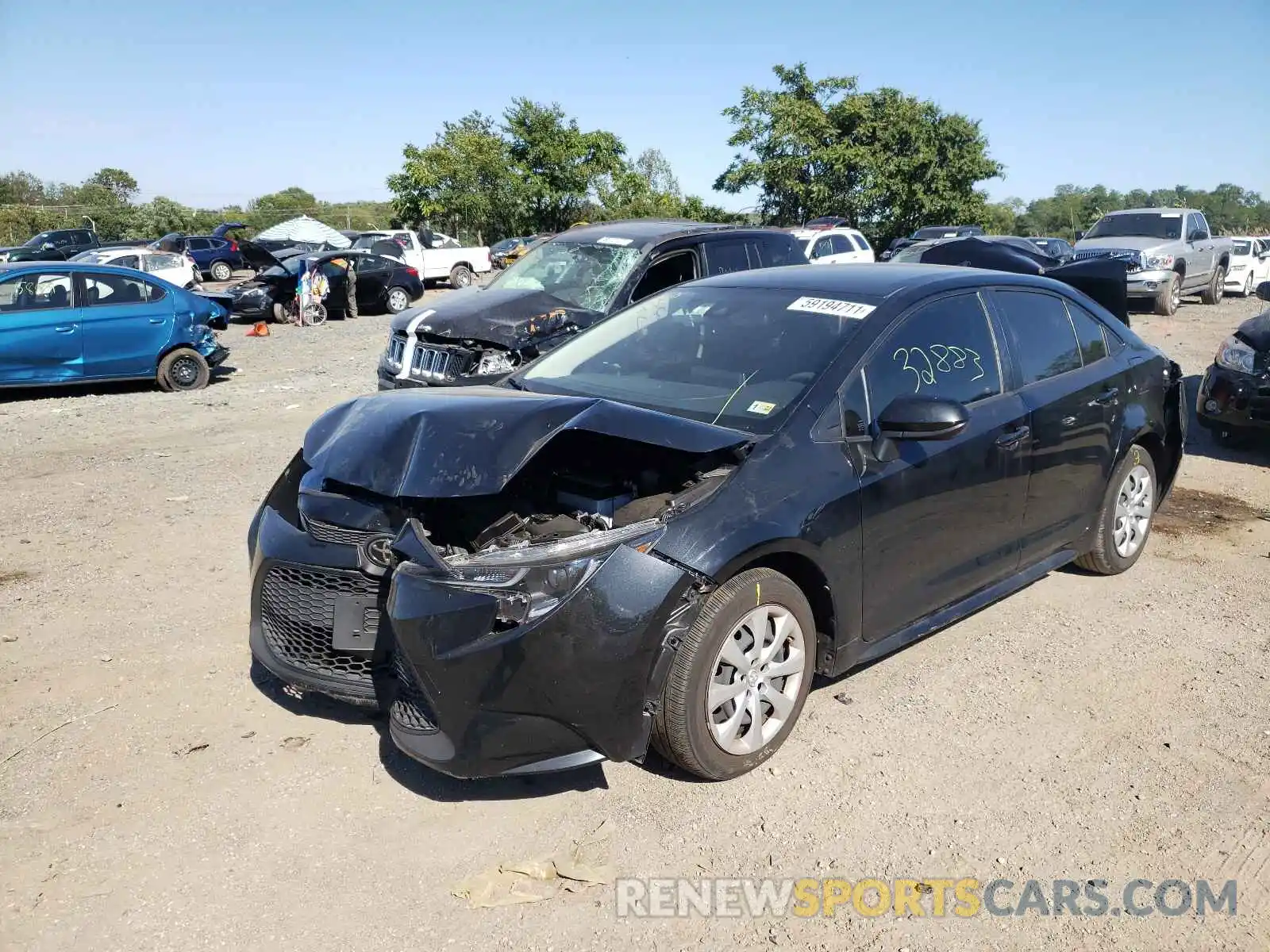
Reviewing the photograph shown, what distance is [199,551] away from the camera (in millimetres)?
5945

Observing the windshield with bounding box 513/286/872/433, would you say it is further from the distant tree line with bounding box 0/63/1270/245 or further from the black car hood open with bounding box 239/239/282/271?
the distant tree line with bounding box 0/63/1270/245

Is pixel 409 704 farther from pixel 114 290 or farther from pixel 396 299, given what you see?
pixel 396 299

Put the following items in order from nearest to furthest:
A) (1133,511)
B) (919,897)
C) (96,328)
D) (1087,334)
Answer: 1. (919,897)
2. (1087,334)
3. (1133,511)
4. (96,328)

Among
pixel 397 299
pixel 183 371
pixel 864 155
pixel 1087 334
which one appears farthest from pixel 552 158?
pixel 1087 334

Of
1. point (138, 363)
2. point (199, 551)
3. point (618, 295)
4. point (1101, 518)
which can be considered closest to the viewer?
point (1101, 518)

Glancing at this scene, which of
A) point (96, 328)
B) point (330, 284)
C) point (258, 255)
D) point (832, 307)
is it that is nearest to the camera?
point (832, 307)

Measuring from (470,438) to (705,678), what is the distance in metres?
1.14

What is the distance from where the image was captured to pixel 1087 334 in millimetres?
5184

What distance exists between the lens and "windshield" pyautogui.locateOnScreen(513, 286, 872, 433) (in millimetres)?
3971

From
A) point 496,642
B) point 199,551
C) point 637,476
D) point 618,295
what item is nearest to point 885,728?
point 637,476

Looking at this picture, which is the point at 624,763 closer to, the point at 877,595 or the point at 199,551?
A: the point at 877,595

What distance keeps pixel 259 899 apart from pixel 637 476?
183 centimetres

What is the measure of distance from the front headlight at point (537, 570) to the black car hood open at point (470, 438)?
0.25m

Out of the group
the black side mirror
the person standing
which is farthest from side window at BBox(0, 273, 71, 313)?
the black side mirror
